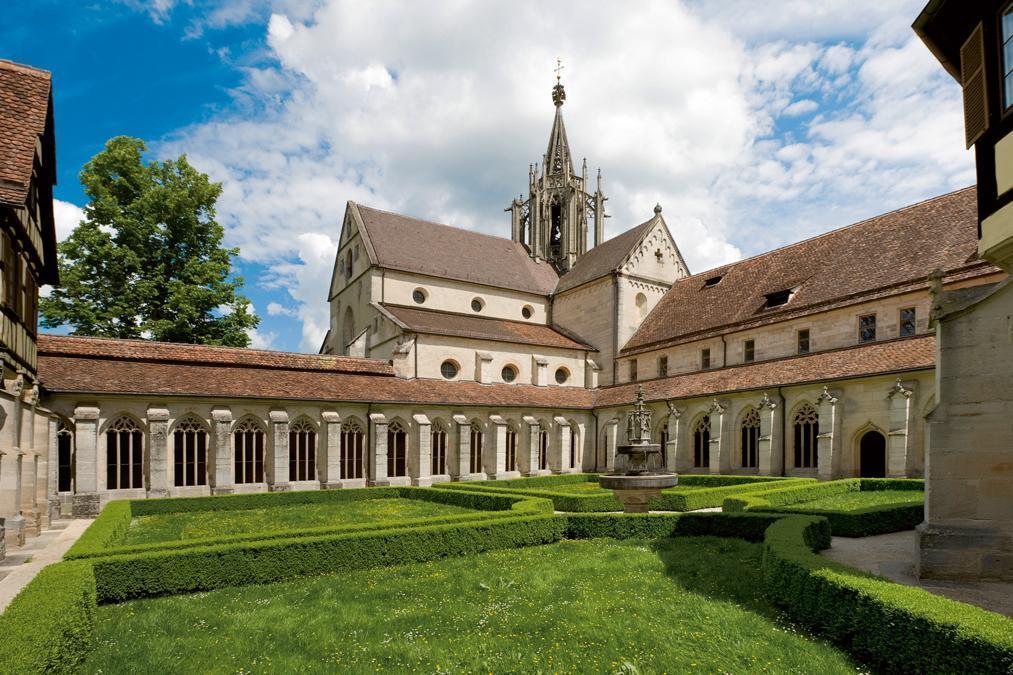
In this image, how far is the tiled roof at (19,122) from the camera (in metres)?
13.5

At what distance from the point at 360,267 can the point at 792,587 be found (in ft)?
112

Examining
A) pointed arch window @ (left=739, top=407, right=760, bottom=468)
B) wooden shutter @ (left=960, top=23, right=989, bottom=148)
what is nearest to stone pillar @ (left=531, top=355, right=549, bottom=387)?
pointed arch window @ (left=739, top=407, right=760, bottom=468)

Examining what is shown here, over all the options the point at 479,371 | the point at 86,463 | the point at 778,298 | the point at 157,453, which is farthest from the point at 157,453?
the point at 778,298

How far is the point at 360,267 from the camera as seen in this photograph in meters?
39.1

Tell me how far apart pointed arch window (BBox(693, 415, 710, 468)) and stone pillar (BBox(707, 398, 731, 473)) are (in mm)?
1385

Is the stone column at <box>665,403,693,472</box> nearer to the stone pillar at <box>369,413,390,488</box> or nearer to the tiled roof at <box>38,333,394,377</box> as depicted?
the stone pillar at <box>369,413,390,488</box>

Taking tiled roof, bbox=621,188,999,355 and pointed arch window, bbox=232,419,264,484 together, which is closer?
tiled roof, bbox=621,188,999,355

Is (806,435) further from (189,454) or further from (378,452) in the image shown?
(189,454)

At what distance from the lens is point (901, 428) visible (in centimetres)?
2188

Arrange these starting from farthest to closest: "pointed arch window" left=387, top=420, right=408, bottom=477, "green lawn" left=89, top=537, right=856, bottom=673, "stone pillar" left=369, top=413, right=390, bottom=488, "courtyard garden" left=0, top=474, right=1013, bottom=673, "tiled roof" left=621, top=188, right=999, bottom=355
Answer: "pointed arch window" left=387, top=420, right=408, bottom=477 → "stone pillar" left=369, top=413, right=390, bottom=488 → "tiled roof" left=621, top=188, right=999, bottom=355 → "green lawn" left=89, top=537, right=856, bottom=673 → "courtyard garden" left=0, top=474, right=1013, bottom=673

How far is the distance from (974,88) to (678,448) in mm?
22193

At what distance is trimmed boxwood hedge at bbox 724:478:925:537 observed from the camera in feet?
47.9

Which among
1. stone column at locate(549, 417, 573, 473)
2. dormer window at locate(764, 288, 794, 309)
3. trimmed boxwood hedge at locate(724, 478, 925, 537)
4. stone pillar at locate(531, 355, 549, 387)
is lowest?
stone column at locate(549, 417, 573, 473)

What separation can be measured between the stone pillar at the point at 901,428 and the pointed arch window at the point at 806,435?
3420mm
